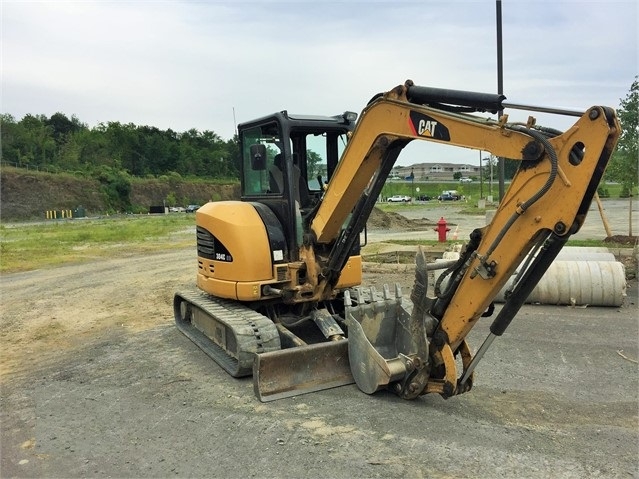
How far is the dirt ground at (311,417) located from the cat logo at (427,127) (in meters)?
2.34

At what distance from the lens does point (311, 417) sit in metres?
4.61

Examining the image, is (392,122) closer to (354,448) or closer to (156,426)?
(354,448)

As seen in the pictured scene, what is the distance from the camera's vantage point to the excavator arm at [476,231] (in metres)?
3.64

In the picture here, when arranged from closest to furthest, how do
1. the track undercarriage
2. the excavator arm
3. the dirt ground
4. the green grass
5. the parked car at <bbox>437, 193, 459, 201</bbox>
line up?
the excavator arm < the dirt ground < the track undercarriage < the green grass < the parked car at <bbox>437, 193, 459, 201</bbox>

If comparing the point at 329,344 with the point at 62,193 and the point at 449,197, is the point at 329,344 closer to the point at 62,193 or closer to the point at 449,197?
the point at 62,193

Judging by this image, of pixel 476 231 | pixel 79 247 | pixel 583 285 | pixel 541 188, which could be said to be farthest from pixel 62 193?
pixel 541 188

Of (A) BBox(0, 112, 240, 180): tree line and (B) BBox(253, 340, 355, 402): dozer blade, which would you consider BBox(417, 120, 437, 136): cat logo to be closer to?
(B) BBox(253, 340, 355, 402): dozer blade

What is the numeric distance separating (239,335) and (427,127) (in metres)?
2.77

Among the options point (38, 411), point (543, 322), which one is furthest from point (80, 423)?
point (543, 322)

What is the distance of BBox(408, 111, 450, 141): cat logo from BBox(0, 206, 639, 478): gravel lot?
234 cm

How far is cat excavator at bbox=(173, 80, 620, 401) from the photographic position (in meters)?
3.83

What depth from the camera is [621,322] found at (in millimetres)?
7707

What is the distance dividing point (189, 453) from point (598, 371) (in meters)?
4.30

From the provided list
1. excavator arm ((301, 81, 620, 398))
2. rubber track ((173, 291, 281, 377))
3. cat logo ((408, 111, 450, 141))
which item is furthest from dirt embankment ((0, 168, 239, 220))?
cat logo ((408, 111, 450, 141))
